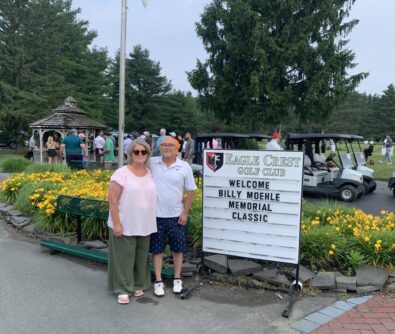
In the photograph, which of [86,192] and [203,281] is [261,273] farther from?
[86,192]

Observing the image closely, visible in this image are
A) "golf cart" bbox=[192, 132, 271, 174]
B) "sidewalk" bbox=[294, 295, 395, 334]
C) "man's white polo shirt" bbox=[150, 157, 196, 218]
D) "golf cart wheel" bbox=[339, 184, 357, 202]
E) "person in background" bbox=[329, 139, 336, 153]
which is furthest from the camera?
"golf cart" bbox=[192, 132, 271, 174]

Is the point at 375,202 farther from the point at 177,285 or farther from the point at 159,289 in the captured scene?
the point at 159,289

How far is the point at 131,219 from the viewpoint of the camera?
13.5ft

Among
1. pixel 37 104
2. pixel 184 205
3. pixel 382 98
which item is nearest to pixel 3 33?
pixel 37 104


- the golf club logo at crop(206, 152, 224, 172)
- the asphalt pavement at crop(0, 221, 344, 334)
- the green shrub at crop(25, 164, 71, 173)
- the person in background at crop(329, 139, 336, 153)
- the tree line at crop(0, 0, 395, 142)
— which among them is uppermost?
the tree line at crop(0, 0, 395, 142)

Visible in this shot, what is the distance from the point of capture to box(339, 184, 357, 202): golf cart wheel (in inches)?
439

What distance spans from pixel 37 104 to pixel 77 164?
22.2 meters

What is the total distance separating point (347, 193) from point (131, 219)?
28.3 ft

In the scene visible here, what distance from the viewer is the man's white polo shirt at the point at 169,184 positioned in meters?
4.33

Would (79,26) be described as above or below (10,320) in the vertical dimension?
above

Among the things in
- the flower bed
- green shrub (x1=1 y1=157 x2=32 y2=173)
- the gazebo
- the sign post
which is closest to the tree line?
the gazebo

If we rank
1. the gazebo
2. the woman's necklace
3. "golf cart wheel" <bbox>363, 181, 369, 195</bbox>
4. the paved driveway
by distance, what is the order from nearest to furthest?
the woman's necklace
the paved driveway
"golf cart wheel" <bbox>363, 181, 369, 195</bbox>
the gazebo

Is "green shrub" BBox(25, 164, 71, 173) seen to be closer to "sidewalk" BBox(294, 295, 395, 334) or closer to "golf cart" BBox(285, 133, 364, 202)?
"golf cart" BBox(285, 133, 364, 202)

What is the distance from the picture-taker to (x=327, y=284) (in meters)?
4.52
